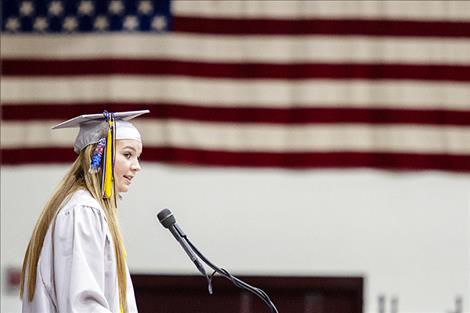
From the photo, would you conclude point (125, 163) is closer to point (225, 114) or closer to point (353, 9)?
point (225, 114)

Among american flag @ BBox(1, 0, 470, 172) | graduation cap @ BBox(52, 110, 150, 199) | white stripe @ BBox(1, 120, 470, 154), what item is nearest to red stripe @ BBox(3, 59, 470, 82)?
american flag @ BBox(1, 0, 470, 172)

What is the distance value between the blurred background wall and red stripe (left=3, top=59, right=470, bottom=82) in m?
0.01

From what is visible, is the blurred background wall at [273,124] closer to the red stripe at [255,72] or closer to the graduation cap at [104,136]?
the red stripe at [255,72]

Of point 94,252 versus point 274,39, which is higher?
point 274,39

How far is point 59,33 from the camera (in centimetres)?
833

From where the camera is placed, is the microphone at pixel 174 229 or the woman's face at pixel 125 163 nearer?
the microphone at pixel 174 229

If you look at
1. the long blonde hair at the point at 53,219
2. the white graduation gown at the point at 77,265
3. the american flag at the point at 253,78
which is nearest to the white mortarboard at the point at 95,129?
the long blonde hair at the point at 53,219

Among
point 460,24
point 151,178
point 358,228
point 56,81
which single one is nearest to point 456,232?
point 358,228

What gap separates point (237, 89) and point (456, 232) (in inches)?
73.2

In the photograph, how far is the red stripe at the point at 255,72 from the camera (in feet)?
27.2

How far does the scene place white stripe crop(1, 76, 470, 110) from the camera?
8.30 meters

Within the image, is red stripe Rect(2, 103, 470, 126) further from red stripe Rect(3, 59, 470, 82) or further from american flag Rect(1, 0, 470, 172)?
red stripe Rect(3, 59, 470, 82)

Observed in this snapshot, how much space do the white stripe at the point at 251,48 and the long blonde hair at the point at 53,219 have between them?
3.80 metres

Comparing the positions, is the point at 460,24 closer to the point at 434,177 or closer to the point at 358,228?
the point at 434,177
